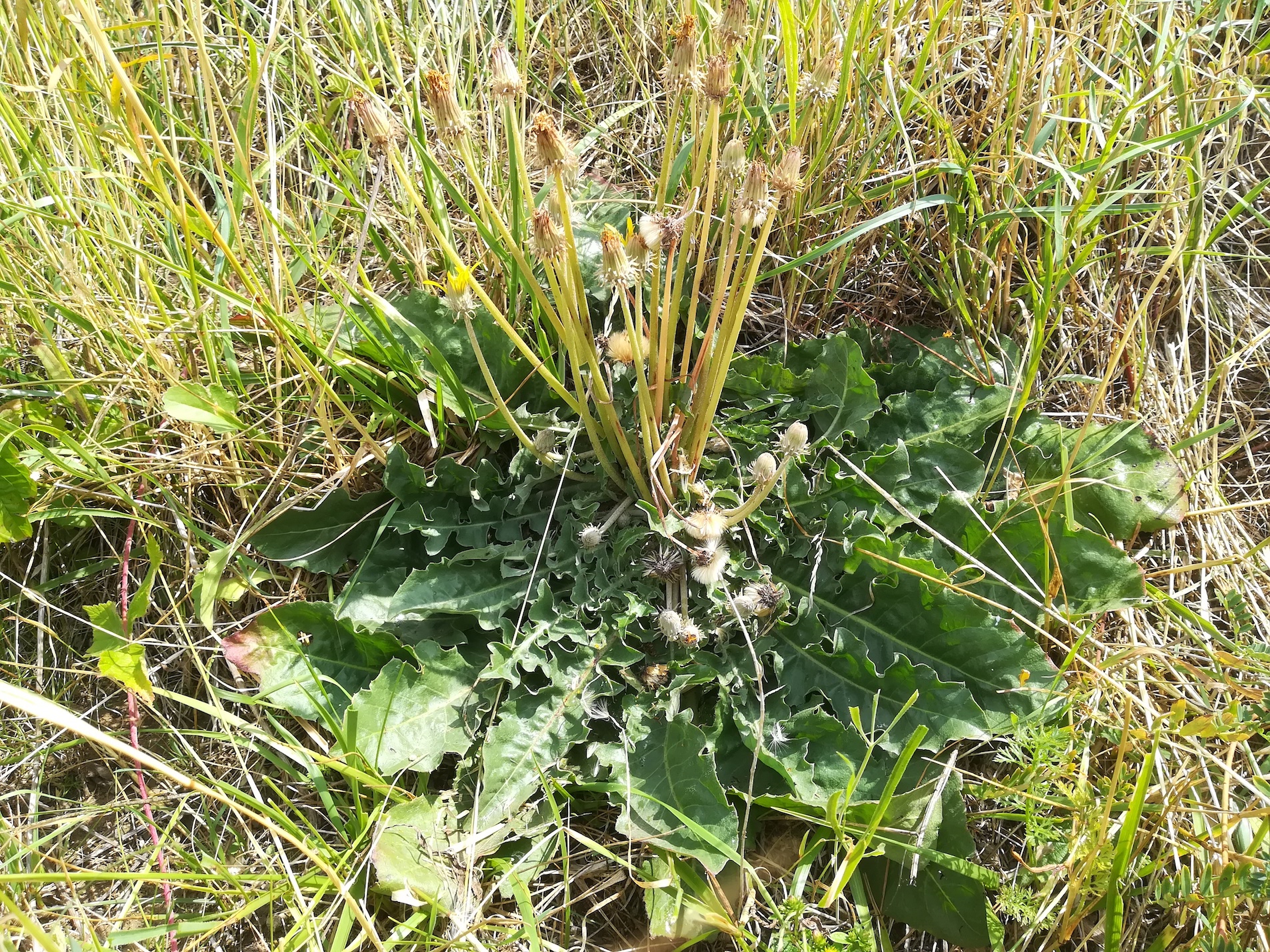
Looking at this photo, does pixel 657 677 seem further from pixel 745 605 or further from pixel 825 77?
pixel 825 77

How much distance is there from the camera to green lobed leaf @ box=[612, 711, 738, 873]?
2.00 m

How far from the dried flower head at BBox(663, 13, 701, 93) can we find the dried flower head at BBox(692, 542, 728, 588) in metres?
1.04

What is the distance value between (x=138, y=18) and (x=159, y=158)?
60cm

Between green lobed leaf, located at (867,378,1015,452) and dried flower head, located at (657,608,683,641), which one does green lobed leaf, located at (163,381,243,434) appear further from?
green lobed leaf, located at (867,378,1015,452)

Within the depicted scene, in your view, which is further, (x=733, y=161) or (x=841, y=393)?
(x=841, y=393)

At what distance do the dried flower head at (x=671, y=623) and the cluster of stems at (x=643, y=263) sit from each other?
27cm

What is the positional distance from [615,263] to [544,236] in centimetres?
14

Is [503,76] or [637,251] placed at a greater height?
[503,76]

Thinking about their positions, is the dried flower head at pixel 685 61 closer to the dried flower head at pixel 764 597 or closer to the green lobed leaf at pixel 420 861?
the dried flower head at pixel 764 597

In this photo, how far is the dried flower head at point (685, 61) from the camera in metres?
1.60

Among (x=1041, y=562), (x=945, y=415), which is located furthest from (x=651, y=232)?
(x=1041, y=562)

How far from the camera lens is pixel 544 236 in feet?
5.21

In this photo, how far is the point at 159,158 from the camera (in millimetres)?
2414

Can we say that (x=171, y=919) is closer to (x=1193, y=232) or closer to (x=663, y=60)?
(x=663, y=60)
